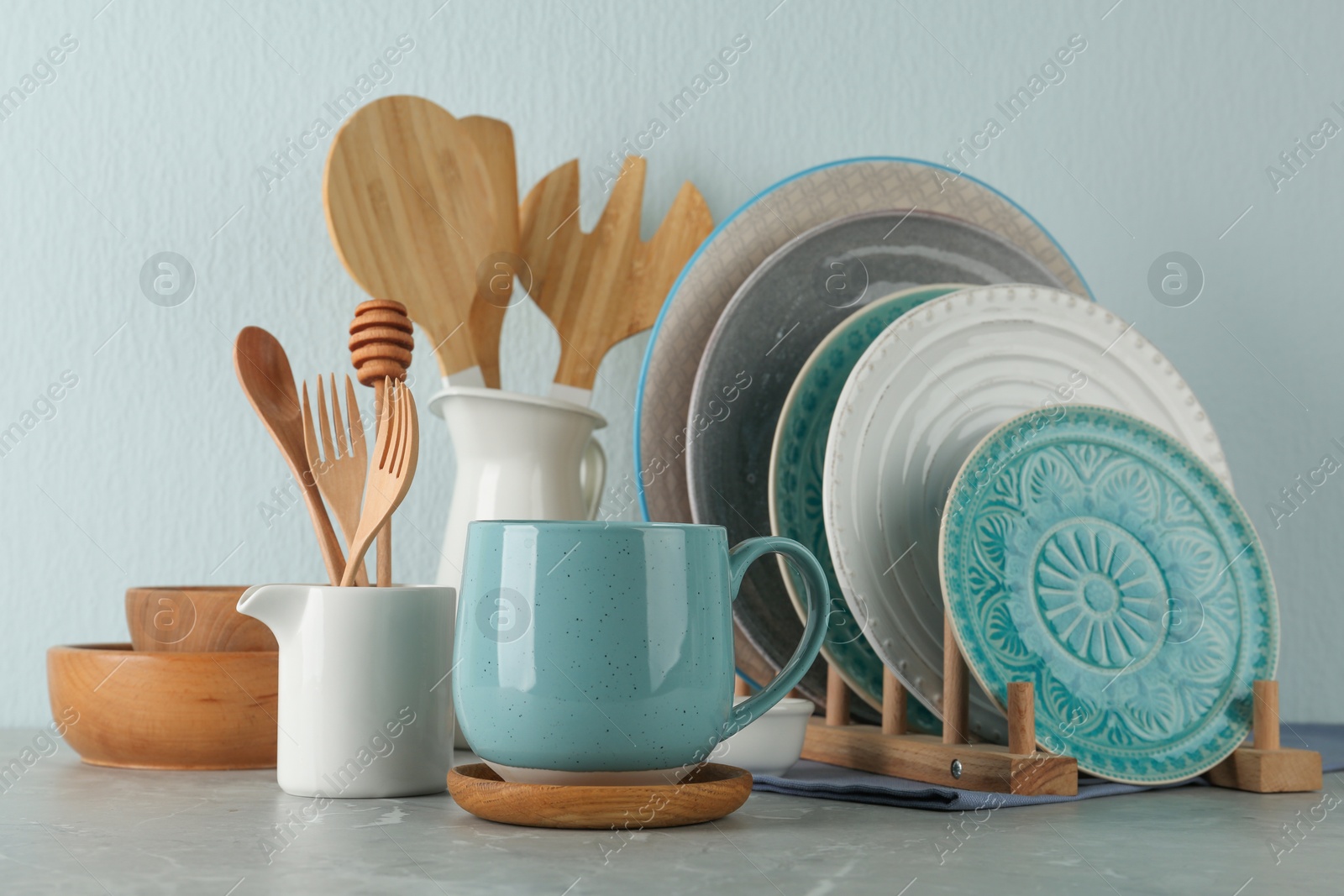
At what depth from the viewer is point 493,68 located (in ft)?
Answer: 3.39

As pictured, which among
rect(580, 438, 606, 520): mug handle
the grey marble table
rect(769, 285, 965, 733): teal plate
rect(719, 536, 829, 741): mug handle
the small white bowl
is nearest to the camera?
the grey marble table

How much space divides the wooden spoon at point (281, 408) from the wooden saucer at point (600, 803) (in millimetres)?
187

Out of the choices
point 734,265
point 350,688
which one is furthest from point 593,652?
point 734,265

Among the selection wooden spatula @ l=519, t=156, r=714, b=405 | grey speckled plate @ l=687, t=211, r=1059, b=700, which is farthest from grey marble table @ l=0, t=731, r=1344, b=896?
wooden spatula @ l=519, t=156, r=714, b=405

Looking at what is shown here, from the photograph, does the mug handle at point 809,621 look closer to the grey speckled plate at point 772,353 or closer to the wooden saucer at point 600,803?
the wooden saucer at point 600,803

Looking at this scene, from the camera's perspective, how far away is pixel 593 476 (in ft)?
3.04

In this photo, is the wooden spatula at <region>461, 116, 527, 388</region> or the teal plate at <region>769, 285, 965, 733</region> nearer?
the teal plate at <region>769, 285, 965, 733</region>

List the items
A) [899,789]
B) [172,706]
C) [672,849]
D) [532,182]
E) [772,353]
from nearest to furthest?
[672,849], [899,789], [172,706], [772,353], [532,182]

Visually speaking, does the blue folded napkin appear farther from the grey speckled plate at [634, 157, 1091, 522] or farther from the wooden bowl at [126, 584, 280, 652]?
the wooden bowl at [126, 584, 280, 652]

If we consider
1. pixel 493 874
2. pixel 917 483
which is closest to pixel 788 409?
pixel 917 483

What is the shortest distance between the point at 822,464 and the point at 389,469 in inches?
13.1

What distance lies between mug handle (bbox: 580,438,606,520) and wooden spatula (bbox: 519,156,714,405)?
0.27 ft

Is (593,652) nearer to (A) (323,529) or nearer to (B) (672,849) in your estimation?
(B) (672,849)

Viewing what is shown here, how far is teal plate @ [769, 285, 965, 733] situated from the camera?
0.81 meters
